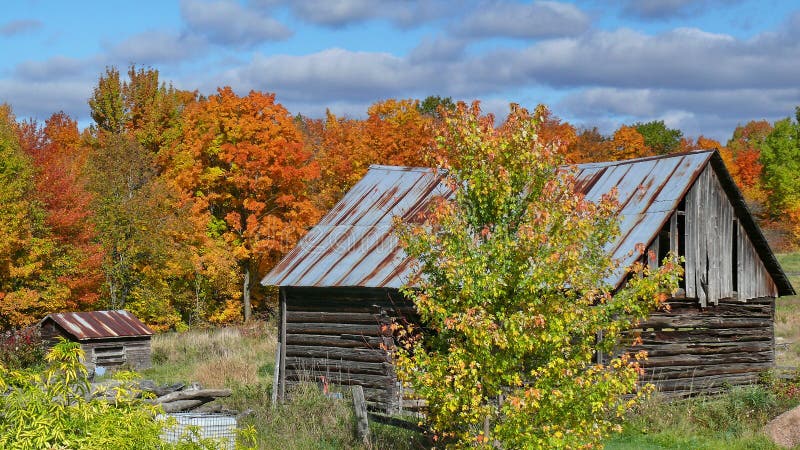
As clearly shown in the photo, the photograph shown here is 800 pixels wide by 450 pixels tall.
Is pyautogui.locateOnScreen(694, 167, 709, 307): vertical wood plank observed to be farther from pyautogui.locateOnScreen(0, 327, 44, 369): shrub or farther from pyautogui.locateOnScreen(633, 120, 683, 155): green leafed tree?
pyautogui.locateOnScreen(633, 120, 683, 155): green leafed tree

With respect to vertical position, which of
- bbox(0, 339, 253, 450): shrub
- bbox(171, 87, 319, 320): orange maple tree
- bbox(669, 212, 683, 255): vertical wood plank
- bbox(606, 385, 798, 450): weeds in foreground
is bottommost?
bbox(606, 385, 798, 450): weeds in foreground

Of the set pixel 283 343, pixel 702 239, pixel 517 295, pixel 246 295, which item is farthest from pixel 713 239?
pixel 246 295

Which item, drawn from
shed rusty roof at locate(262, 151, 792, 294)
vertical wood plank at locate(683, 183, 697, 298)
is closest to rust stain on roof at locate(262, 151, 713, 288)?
shed rusty roof at locate(262, 151, 792, 294)

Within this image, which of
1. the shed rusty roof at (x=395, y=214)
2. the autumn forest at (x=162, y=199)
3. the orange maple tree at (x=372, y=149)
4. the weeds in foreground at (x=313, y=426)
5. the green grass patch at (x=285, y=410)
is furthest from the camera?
the orange maple tree at (x=372, y=149)

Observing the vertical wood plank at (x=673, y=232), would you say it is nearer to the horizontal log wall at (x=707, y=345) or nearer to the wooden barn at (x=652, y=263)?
the wooden barn at (x=652, y=263)

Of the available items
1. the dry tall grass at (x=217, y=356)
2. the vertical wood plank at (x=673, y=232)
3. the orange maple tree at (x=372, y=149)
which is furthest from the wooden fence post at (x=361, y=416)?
the orange maple tree at (x=372, y=149)

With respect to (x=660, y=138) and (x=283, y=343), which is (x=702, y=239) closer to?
(x=283, y=343)

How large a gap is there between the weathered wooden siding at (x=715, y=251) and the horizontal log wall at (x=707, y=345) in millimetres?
405

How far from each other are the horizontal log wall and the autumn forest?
13916 millimetres

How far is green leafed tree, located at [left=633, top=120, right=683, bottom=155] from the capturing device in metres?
74.6

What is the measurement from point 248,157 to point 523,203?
32.0m

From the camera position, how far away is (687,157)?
65.5 ft

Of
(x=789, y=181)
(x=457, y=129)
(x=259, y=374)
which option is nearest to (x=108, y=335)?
(x=259, y=374)

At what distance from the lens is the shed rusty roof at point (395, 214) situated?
18.7 m
